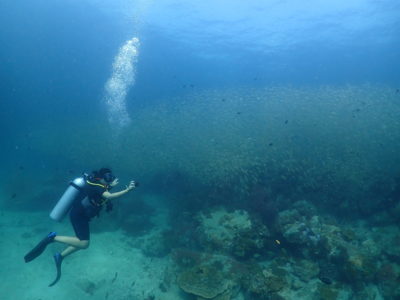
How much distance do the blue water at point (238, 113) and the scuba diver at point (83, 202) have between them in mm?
7643

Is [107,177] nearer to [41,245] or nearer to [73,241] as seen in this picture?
[73,241]

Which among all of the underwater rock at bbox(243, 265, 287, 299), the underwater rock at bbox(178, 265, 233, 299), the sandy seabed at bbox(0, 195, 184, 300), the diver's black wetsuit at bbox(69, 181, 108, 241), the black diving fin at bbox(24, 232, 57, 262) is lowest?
the sandy seabed at bbox(0, 195, 184, 300)

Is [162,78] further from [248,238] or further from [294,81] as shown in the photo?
[248,238]

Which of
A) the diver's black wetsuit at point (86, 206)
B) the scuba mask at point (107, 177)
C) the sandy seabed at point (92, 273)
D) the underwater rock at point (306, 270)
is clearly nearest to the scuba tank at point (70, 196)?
the diver's black wetsuit at point (86, 206)

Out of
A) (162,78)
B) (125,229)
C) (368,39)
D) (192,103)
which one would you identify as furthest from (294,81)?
(125,229)

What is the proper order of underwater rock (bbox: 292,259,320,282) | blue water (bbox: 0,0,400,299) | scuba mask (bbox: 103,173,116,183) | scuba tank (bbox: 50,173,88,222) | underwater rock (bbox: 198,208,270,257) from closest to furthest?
1. scuba mask (bbox: 103,173,116,183)
2. scuba tank (bbox: 50,173,88,222)
3. underwater rock (bbox: 292,259,320,282)
4. underwater rock (bbox: 198,208,270,257)
5. blue water (bbox: 0,0,400,299)

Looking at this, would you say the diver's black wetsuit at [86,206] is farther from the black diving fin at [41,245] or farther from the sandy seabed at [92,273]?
the sandy seabed at [92,273]

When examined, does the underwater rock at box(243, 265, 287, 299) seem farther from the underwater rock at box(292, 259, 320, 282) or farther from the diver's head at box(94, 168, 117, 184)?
the diver's head at box(94, 168, 117, 184)

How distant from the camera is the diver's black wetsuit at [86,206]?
324 inches

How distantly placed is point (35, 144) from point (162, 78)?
61.2 meters

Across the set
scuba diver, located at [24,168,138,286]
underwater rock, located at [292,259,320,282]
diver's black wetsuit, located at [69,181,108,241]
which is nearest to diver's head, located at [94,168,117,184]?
scuba diver, located at [24,168,138,286]

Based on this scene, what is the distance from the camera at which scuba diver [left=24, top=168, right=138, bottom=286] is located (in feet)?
26.9

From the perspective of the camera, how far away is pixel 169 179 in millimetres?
21266

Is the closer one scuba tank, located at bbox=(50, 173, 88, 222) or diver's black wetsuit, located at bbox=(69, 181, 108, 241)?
diver's black wetsuit, located at bbox=(69, 181, 108, 241)
